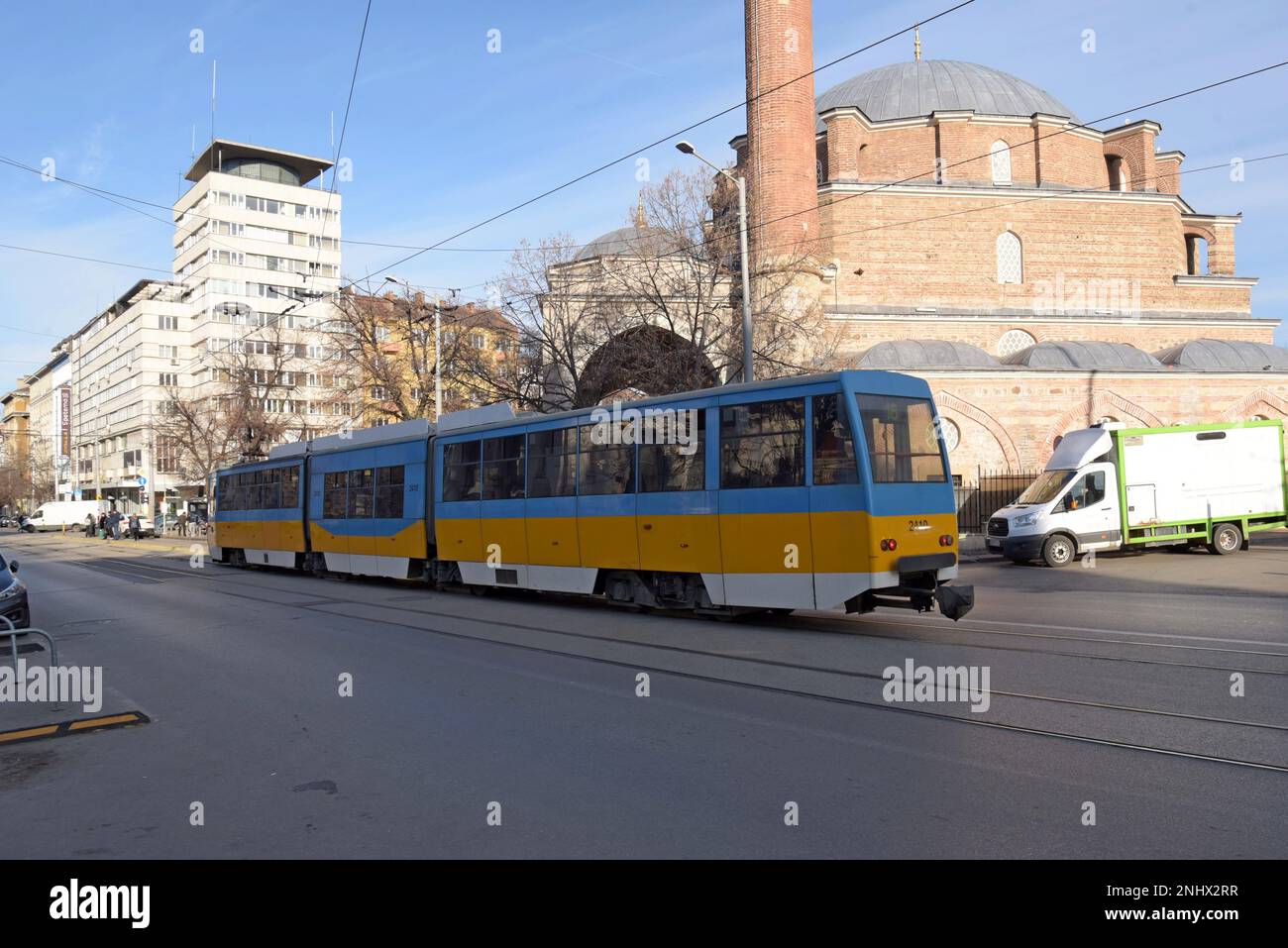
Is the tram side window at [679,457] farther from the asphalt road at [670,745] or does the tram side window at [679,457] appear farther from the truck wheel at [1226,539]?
the truck wheel at [1226,539]

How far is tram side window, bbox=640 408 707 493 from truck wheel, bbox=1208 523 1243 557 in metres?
17.0

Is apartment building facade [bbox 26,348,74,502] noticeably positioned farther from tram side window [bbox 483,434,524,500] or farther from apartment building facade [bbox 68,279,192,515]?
tram side window [bbox 483,434,524,500]

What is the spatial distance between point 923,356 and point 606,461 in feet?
93.8

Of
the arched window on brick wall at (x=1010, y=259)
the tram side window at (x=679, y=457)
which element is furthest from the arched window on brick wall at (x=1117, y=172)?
the tram side window at (x=679, y=457)

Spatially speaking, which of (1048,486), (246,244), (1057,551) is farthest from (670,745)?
(246,244)

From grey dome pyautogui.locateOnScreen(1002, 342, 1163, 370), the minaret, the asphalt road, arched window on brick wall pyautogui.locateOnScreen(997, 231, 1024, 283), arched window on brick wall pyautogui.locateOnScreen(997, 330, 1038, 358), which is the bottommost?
the asphalt road

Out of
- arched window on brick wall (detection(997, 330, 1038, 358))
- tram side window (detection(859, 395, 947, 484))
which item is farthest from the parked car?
arched window on brick wall (detection(997, 330, 1038, 358))

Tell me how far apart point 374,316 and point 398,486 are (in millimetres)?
18990

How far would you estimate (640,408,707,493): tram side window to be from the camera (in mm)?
12664

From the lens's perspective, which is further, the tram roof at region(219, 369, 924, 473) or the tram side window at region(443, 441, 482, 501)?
the tram side window at region(443, 441, 482, 501)

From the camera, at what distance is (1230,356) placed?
42094mm

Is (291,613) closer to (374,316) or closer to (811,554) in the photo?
(811,554)

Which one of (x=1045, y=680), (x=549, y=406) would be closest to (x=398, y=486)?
(x=549, y=406)
